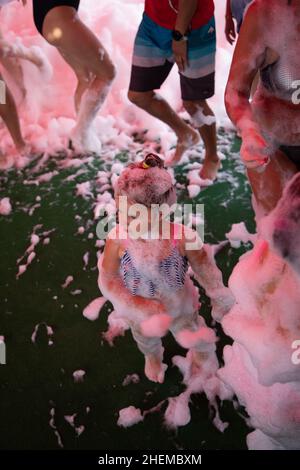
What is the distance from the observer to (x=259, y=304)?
804 millimetres

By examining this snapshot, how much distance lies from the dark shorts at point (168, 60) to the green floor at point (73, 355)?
46 cm

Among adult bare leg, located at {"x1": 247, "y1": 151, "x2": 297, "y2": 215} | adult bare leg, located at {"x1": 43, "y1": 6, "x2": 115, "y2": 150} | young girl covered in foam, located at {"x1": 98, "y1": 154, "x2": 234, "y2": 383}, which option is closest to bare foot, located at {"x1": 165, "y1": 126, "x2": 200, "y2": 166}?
adult bare leg, located at {"x1": 43, "y1": 6, "x2": 115, "y2": 150}

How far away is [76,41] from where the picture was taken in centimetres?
188

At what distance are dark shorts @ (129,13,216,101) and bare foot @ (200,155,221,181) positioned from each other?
304mm

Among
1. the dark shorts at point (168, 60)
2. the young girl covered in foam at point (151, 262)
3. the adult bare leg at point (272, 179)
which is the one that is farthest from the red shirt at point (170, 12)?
the young girl covered in foam at point (151, 262)

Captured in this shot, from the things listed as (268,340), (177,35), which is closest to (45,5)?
(177,35)

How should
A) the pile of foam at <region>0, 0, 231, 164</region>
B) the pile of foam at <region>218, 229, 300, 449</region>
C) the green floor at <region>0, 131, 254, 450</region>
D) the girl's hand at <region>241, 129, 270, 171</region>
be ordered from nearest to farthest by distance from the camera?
1. the pile of foam at <region>218, 229, 300, 449</region>
2. the girl's hand at <region>241, 129, 270, 171</region>
3. the green floor at <region>0, 131, 254, 450</region>
4. the pile of foam at <region>0, 0, 231, 164</region>

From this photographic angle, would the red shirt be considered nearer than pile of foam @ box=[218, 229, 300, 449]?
No

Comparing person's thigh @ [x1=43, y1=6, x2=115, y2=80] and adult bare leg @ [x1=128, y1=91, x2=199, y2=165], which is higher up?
person's thigh @ [x1=43, y1=6, x2=115, y2=80]

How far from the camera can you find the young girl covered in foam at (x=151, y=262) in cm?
94

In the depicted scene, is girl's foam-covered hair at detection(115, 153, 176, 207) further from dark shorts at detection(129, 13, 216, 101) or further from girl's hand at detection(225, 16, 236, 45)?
girl's hand at detection(225, 16, 236, 45)

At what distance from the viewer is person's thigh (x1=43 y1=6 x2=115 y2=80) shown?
181cm
